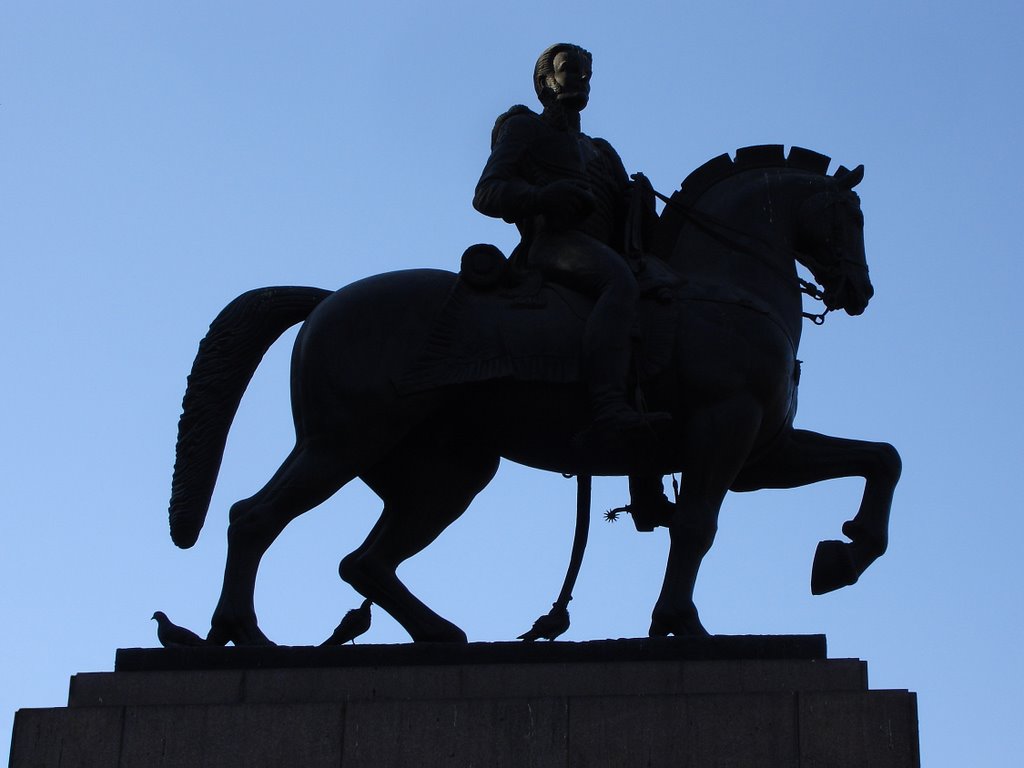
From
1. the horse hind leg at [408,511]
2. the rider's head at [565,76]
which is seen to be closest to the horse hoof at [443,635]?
the horse hind leg at [408,511]

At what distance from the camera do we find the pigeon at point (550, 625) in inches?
415

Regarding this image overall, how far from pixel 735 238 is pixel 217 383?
331 cm

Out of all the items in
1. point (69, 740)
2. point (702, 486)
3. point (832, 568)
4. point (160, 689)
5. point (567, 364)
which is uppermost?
point (567, 364)

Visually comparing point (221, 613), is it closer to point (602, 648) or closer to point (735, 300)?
point (602, 648)

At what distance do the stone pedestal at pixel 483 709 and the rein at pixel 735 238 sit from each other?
248 cm

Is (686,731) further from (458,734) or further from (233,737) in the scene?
(233,737)

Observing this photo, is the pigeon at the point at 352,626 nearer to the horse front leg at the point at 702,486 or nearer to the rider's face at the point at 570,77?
the horse front leg at the point at 702,486

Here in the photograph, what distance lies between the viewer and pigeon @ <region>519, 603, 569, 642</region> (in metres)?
10.5

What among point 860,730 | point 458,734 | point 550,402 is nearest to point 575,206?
point 550,402

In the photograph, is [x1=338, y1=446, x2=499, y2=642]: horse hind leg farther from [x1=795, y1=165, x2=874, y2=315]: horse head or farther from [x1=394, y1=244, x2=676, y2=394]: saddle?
[x1=795, y1=165, x2=874, y2=315]: horse head

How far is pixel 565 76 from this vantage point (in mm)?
11328

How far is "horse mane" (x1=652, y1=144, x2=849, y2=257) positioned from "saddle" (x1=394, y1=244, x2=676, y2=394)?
0.64 metres

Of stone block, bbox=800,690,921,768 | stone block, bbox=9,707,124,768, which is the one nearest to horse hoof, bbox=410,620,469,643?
stone block, bbox=9,707,124,768

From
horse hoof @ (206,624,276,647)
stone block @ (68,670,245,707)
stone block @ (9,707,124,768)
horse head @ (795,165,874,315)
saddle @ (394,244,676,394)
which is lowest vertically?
stone block @ (9,707,124,768)
